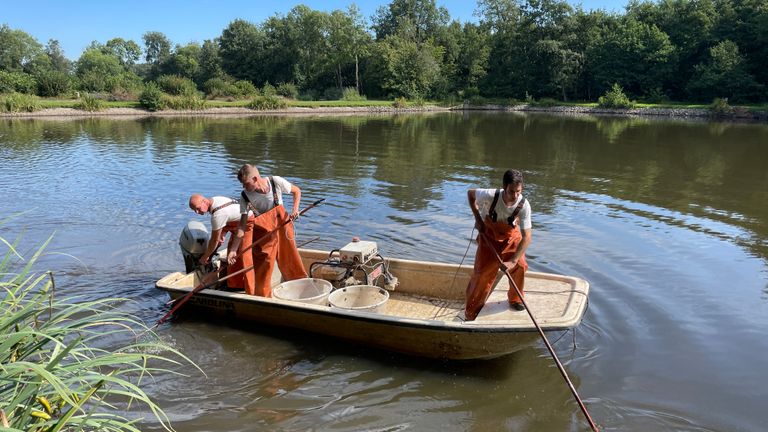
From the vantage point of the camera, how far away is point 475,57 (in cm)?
7175

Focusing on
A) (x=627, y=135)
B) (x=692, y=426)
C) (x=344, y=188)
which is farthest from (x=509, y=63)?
(x=692, y=426)

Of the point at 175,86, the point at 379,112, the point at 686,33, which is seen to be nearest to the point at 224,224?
the point at 379,112

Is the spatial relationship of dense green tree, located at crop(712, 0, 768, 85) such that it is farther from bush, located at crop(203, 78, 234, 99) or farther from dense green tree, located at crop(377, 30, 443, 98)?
bush, located at crop(203, 78, 234, 99)

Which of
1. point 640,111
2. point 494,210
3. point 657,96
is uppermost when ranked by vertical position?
point 657,96

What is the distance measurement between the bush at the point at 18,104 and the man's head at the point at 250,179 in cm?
4477

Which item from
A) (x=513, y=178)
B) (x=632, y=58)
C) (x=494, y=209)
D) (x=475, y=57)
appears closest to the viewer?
(x=513, y=178)

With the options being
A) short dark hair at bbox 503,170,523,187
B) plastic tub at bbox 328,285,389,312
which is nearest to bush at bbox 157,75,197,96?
plastic tub at bbox 328,285,389,312

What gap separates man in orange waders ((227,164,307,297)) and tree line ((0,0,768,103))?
50105mm

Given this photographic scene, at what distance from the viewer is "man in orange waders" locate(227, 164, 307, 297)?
6523 mm

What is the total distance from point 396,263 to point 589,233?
5.30 m

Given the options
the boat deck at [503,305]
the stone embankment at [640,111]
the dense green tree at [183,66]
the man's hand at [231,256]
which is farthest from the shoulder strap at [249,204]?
the dense green tree at [183,66]

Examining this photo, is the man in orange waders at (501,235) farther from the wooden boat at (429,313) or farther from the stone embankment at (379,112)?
the stone embankment at (379,112)

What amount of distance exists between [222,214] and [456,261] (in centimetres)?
425

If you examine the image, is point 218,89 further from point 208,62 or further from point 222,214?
point 222,214
